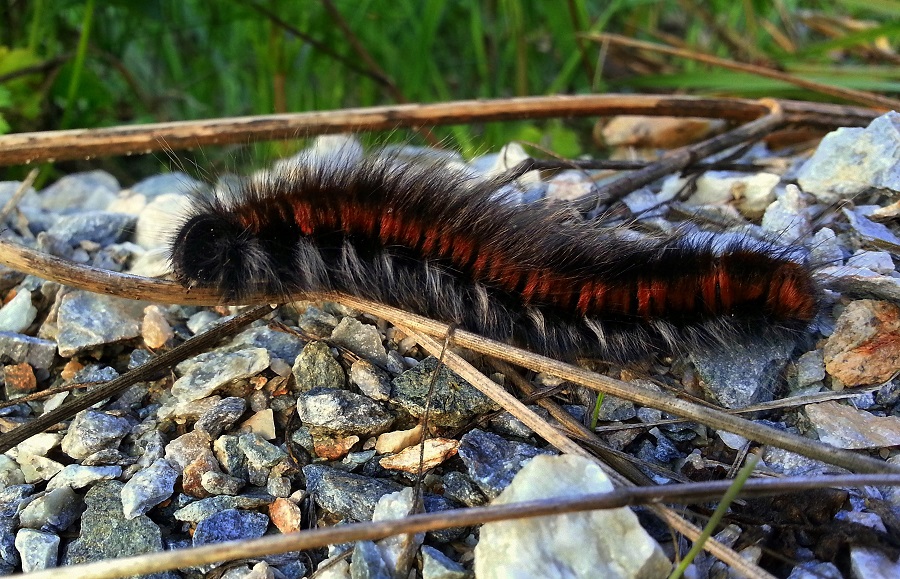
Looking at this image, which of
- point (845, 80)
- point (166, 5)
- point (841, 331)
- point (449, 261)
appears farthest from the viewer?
point (166, 5)

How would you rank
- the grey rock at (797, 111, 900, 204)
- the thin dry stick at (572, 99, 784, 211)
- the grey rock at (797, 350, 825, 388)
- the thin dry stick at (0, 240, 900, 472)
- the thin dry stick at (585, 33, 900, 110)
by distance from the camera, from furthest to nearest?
the thin dry stick at (585, 33, 900, 110), the thin dry stick at (572, 99, 784, 211), the grey rock at (797, 111, 900, 204), the grey rock at (797, 350, 825, 388), the thin dry stick at (0, 240, 900, 472)

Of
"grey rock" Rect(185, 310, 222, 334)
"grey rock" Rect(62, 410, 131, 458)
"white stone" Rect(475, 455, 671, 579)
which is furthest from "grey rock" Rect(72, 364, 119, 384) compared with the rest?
"white stone" Rect(475, 455, 671, 579)

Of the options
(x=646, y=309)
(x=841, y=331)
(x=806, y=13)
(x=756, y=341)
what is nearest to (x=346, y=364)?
(x=646, y=309)

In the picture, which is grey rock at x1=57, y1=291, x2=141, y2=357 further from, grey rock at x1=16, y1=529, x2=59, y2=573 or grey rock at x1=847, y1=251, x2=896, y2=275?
grey rock at x1=847, y1=251, x2=896, y2=275

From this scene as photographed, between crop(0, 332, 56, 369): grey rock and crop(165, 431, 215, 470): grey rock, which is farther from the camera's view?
crop(0, 332, 56, 369): grey rock

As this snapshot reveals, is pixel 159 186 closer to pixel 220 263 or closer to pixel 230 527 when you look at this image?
pixel 220 263

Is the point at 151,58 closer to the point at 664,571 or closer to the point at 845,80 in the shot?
the point at 845,80

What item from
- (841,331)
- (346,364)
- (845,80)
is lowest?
(346,364)
